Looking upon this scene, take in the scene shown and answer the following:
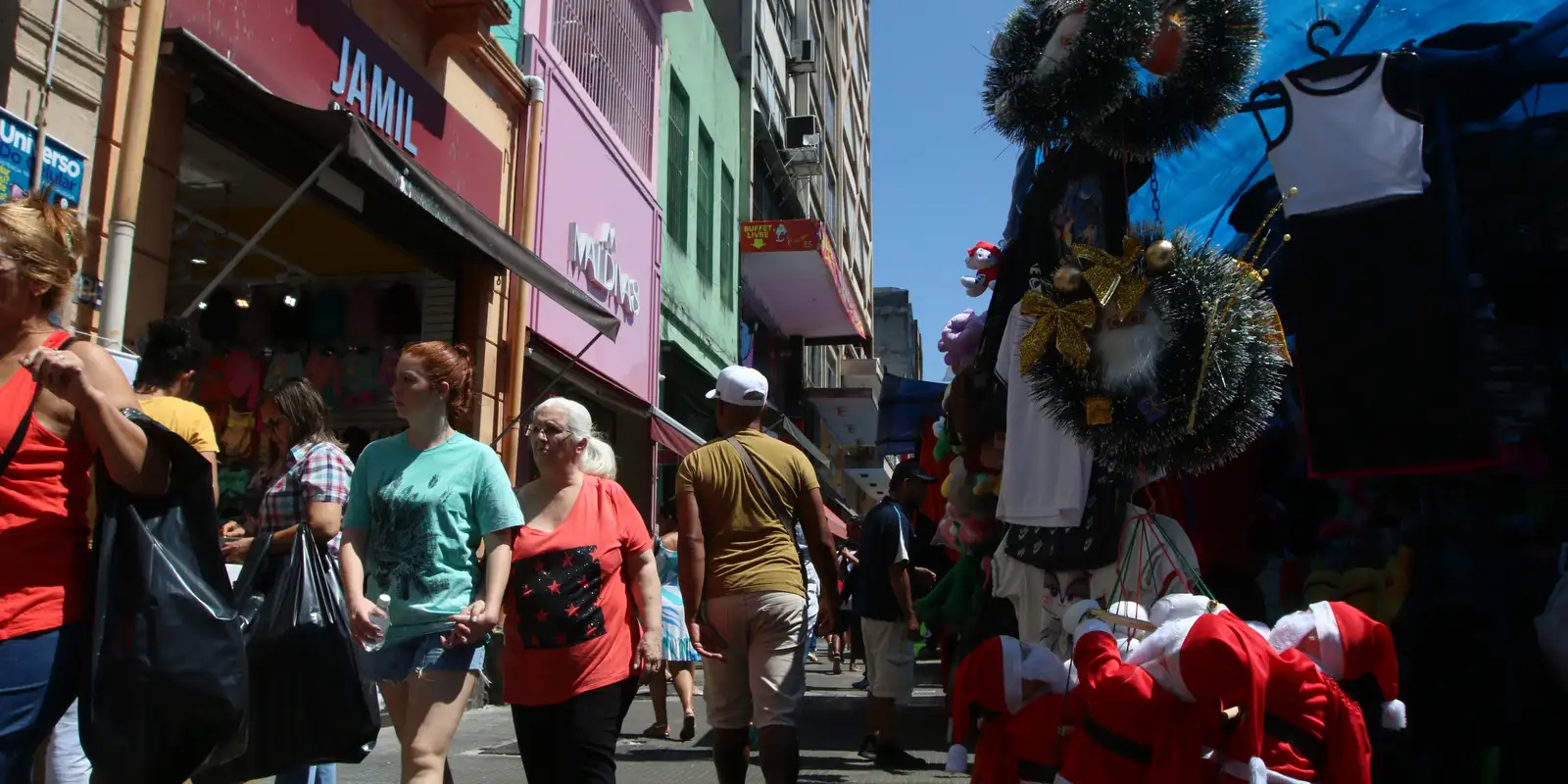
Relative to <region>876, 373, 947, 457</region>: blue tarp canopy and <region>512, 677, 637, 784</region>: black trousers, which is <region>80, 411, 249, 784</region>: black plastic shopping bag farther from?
<region>876, 373, 947, 457</region>: blue tarp canopy

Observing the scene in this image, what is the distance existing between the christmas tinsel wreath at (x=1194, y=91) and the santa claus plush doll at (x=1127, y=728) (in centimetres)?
180

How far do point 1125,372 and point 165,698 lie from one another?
2592mm

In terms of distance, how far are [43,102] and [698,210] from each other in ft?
42.6

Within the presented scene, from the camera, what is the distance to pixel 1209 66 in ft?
12.1

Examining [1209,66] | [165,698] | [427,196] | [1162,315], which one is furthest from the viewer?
[427,196]

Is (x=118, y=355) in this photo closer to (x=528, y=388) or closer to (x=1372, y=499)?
(x=1372, y=499)

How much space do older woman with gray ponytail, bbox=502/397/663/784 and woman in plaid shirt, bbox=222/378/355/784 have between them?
0.69 metres

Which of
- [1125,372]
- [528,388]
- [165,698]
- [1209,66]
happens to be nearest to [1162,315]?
[1125,372]

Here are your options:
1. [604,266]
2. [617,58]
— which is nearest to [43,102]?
[604,266]

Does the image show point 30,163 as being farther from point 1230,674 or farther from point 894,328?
point 894,328

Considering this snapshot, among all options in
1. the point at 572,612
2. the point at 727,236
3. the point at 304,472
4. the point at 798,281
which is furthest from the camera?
the point at 798,281

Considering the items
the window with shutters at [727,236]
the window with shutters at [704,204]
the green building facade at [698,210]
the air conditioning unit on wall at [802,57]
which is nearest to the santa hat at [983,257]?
the green building facade at [698,210]

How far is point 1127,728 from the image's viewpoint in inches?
102

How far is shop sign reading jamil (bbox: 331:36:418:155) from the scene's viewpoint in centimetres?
763
